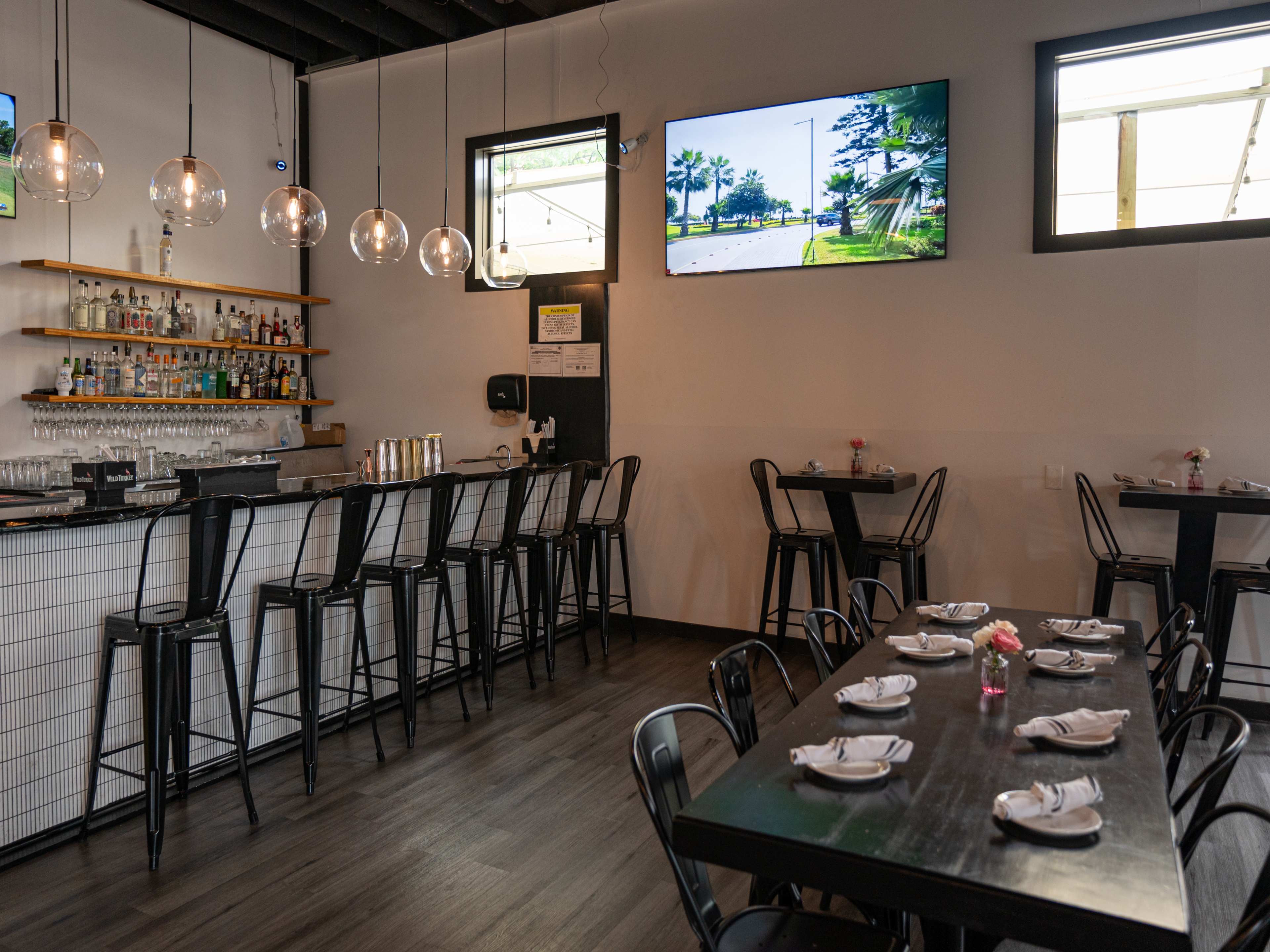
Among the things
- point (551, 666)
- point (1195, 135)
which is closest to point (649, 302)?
point (551, 666)

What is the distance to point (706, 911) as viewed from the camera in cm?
167

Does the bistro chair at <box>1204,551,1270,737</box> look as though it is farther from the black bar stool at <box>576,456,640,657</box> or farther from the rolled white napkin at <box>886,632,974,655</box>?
the black bar stool at <box>576,456,640,657</box>

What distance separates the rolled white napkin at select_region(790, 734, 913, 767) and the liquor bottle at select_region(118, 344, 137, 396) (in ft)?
16.6

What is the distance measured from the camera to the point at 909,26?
184 inches

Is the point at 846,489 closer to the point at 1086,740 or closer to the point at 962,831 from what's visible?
the point at 1086,740

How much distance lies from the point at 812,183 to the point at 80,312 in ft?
14.3

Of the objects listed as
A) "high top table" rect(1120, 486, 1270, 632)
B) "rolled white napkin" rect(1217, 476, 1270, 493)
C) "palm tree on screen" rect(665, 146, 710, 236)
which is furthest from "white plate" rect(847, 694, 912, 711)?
"palm tree on screen" rect(665, 146, 710, 236)

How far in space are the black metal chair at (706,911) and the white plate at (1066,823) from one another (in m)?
0.41

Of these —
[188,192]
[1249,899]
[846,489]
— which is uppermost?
[188,192]

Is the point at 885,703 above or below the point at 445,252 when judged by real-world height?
below

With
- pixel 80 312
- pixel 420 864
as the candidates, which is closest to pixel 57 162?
pixel 420 864

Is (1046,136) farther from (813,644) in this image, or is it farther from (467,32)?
(467,32)

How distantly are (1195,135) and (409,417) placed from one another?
502 centimetres

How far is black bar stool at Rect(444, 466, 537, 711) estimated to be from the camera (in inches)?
163
